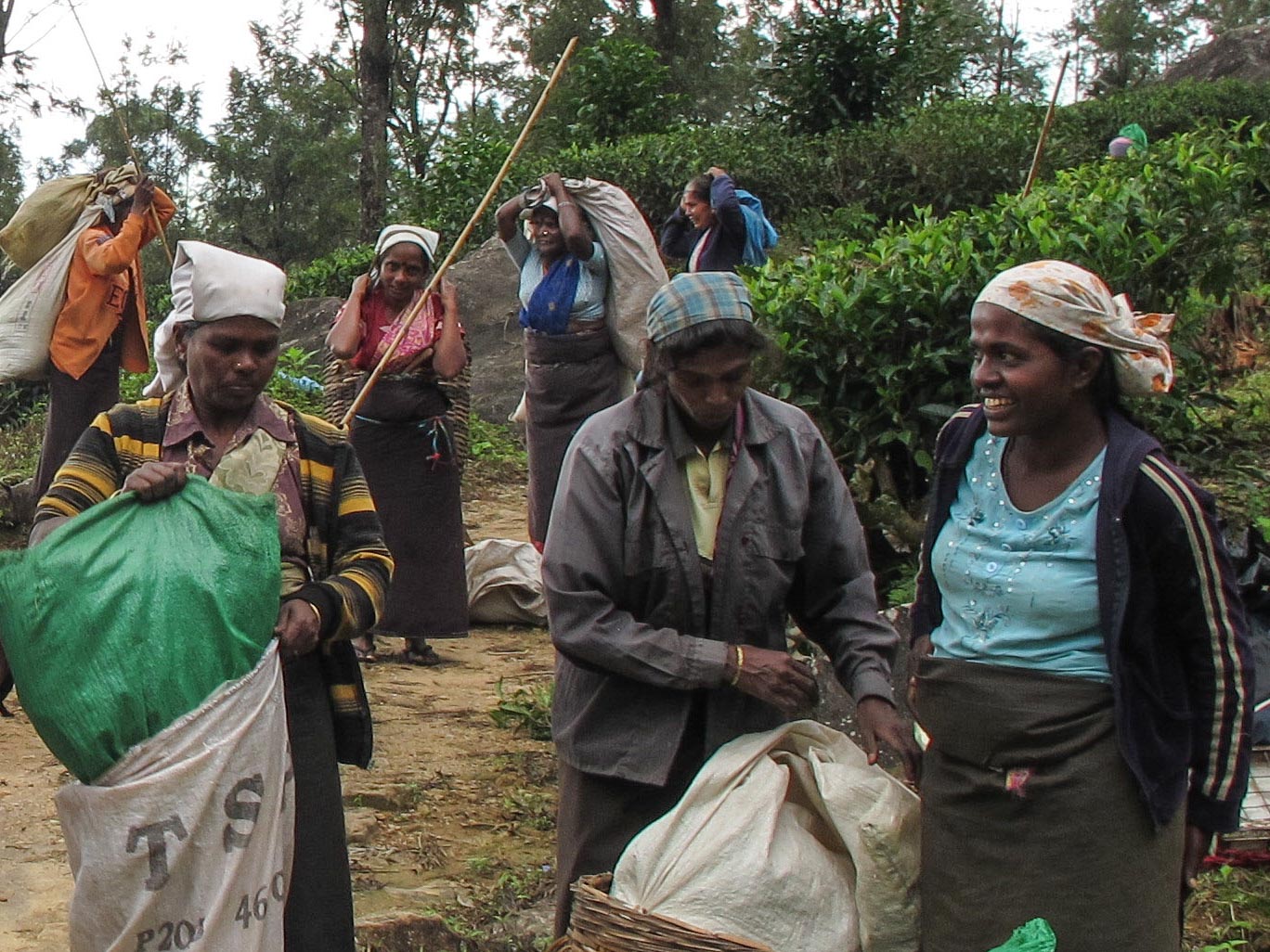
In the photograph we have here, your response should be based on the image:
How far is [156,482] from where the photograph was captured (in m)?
2.53

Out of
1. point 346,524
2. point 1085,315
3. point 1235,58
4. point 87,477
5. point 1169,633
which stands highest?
point 1235,58

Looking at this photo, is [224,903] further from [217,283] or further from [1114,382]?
[1114,382]

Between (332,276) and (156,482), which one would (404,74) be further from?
(156,482)

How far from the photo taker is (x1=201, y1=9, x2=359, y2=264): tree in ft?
98.8

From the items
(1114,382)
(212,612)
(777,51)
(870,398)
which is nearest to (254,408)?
(212,612)

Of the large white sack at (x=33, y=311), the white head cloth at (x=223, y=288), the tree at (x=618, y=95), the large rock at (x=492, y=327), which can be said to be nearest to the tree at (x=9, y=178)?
the tree at (x=618, y=95)

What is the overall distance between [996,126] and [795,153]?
205 centimetres

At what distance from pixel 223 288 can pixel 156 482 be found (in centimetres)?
39

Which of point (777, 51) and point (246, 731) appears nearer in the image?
point (246, 731)

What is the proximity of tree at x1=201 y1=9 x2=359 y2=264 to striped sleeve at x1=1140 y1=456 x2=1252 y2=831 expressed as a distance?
29.0 meters

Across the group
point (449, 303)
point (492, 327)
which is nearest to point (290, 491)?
point (449, 303)

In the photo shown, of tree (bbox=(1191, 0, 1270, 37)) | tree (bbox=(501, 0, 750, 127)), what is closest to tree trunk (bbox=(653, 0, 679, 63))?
tree (bbox=(501, 0, 750, 127))

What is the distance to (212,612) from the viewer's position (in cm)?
251

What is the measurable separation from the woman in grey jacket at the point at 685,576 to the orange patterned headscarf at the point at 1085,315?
0.52m
